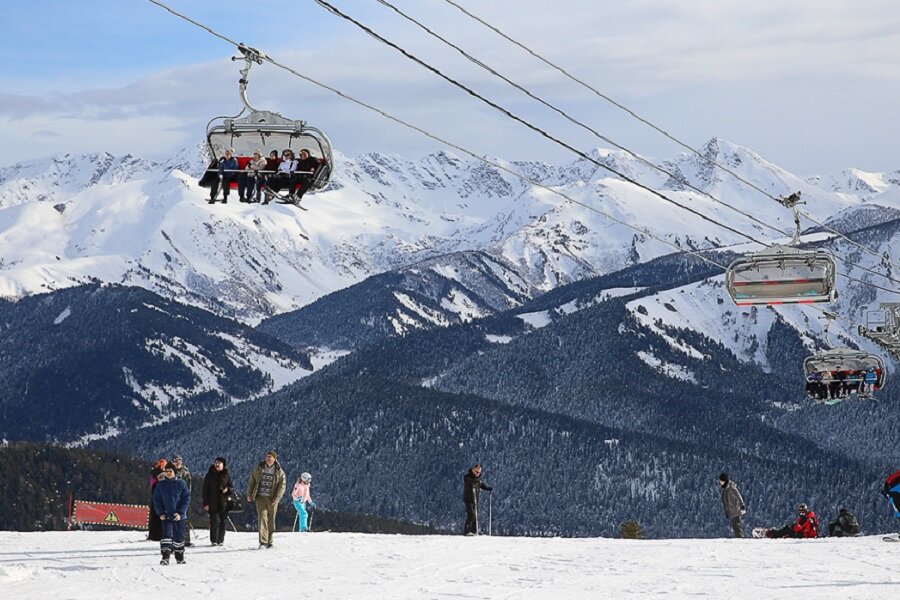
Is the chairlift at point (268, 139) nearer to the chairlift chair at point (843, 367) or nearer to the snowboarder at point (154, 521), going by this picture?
the snowboarder at point (154, 521)

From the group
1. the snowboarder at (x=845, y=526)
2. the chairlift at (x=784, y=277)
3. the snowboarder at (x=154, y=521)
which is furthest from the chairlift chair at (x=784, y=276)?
the snowboarder at (x=845, y=526)

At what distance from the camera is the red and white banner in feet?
147

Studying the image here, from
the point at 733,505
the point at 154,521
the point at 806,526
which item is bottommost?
the point at 154,521

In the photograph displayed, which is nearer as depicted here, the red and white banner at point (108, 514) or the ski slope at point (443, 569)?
the ski slope at point (443, 569)

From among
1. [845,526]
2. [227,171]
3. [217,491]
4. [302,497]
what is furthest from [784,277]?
[302,497]

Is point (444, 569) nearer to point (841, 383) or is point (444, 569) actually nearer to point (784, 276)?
point (784, 276)

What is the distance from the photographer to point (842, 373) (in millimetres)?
55281

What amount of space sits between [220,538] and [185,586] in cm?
635

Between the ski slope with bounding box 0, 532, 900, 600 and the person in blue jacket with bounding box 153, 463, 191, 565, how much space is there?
430mm

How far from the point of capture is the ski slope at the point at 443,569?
26578 mm

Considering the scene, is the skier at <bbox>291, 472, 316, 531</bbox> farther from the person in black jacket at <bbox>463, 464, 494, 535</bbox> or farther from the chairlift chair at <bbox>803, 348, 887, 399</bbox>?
the chairlift chair at <bbox>803, 348, 887, 399</bbox>

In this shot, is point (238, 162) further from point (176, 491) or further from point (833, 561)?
point (833, 561)

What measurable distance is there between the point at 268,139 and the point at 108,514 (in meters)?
25.1

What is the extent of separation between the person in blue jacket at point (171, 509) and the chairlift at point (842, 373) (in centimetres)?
3043
